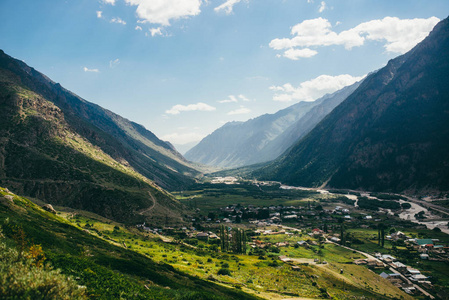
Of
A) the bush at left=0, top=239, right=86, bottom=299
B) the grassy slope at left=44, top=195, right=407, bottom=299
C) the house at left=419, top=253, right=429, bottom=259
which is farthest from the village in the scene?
the bush at left=0, top=239, right=86, bottom=299

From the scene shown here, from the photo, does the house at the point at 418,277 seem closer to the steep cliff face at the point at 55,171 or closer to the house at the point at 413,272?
the house at the point at 413,272

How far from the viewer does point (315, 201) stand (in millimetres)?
199750

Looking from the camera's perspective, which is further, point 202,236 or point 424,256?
point 202,236

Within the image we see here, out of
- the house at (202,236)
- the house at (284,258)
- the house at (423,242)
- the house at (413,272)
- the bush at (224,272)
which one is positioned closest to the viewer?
the bush at (224,272)

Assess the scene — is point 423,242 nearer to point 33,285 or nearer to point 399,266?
point 399,266

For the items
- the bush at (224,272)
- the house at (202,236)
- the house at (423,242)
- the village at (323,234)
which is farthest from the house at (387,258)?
the house at (202,236)

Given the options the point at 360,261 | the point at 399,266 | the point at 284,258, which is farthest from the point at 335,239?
the point at 284,258

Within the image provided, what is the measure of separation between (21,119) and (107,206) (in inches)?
2453

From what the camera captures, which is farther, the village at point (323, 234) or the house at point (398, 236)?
the house at point (398, 236)

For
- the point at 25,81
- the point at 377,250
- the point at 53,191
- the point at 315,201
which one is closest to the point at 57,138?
the point at 53,191

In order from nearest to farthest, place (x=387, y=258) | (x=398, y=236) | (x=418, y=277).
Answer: (x=418, y=277) < (x=387, y=258) < (x=398, y=236)

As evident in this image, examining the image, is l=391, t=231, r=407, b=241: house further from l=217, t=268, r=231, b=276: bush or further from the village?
l=217, t=268, r=231, b=276: bush

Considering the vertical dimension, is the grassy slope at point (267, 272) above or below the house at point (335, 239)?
above

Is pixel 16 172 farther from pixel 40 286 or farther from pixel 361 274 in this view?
pixel 361 274
